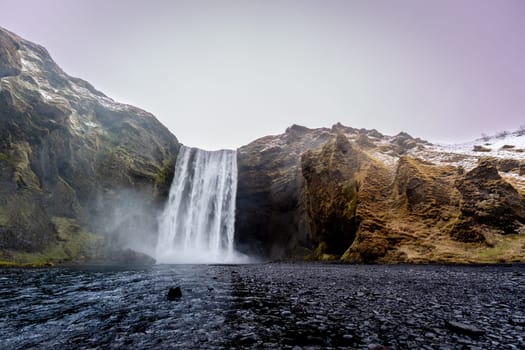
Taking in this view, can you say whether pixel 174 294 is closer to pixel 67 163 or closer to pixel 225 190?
pixel 225 190

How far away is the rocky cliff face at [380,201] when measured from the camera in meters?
25.8

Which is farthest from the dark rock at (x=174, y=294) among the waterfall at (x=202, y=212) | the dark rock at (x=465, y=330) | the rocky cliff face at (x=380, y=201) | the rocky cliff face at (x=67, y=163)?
the waterfall at (x=202, y=212)

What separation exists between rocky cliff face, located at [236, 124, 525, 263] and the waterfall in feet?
15.5

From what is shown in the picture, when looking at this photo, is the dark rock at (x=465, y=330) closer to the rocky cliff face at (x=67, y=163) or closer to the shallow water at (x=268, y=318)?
the shallow water at (x=268, y=318)

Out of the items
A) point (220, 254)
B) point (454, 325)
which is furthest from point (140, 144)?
point (454, 325)

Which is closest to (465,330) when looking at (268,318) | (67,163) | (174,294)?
(268,318)

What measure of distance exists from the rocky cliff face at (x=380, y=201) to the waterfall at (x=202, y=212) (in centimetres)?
473

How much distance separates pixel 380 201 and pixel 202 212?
39474 mm

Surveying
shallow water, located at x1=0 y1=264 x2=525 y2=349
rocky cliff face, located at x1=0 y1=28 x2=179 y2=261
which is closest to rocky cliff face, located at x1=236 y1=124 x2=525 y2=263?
shallow water, located at x1=0 y1=264 x2=525 y2=349

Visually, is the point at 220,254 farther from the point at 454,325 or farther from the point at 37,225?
the point at 454,325

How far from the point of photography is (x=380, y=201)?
3628 centimetres

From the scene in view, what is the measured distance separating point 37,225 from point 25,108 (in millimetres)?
22848

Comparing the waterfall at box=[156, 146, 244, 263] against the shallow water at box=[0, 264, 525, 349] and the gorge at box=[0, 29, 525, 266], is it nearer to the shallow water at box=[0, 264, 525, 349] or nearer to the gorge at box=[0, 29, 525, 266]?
the gorge at box=[0, 29, 525, 266]

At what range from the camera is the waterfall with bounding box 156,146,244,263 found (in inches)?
2223
